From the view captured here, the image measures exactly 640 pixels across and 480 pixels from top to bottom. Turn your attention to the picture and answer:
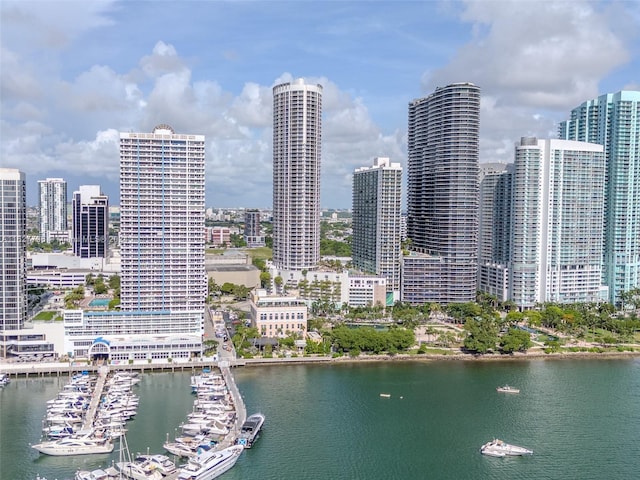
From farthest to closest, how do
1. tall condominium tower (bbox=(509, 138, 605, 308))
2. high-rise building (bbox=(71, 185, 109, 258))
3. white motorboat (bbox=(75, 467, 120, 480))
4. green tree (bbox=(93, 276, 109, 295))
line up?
high-rise building (bbox=(71, 185, 109, 258))
green tree (bbox=(93, 276, 109, 295))
tall condominium tower (bbox=(509, 138, 605, 308))
white motorboat (bbox=(75, 467, 120, 480))

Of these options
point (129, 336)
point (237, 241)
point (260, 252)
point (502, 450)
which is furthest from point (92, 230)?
point (502, 450)

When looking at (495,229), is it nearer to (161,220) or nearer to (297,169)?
(297,169)

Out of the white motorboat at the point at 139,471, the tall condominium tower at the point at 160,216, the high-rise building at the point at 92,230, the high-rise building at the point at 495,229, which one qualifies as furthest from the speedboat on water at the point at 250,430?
the high-rise building at the point at 92,230

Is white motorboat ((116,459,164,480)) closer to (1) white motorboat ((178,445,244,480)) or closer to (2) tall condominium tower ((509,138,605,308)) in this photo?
(1) white motorboat ((178,445,244,480))

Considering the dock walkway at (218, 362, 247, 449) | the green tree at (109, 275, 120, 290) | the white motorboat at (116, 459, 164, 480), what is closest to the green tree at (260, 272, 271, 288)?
the green tree at (109, 275, 120, 290)

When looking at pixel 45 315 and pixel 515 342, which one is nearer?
pixel 515 342

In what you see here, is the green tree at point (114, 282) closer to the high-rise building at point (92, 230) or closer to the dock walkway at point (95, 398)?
the high-rise building at point (92, 230)

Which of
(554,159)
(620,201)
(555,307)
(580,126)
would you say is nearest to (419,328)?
(555,307)
